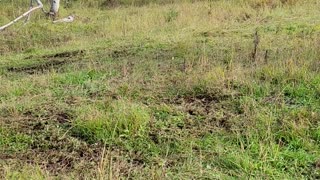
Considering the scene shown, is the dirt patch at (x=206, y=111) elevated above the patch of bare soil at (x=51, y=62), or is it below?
above

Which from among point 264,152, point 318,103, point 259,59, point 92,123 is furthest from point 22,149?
point 259,59

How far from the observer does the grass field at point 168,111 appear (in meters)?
3.17

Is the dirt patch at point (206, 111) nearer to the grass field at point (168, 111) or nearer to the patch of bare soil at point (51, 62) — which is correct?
the grass field at point (168, 111)

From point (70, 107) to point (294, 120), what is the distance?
83.1 inches

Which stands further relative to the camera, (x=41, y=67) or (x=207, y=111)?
(x=41, y=67)

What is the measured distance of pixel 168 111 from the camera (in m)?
4.05

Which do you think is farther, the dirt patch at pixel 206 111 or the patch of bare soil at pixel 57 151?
the dirt patch at pixel 206 111

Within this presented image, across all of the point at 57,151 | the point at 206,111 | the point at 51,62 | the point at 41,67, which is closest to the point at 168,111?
the point at 206,111

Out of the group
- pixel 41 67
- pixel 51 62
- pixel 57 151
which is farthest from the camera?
pixel 51 62

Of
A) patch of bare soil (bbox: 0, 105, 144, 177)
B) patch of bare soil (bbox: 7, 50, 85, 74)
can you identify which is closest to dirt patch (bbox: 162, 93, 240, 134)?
patch of bare soil (bbox: 0, 105, 144, 177)

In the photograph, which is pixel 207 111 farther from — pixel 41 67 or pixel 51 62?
pixel 51 62

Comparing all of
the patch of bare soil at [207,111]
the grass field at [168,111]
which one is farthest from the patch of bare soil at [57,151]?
the patch of bare soil at [207,111]

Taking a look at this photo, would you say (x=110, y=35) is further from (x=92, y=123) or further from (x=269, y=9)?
(x=92, y=123)

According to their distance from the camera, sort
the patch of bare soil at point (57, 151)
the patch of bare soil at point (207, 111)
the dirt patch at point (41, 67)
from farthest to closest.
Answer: the dirt patch at point (41, 67) < the patch of bare soil at point (207, 111) < the patch of bare soil at point (57, 151)
